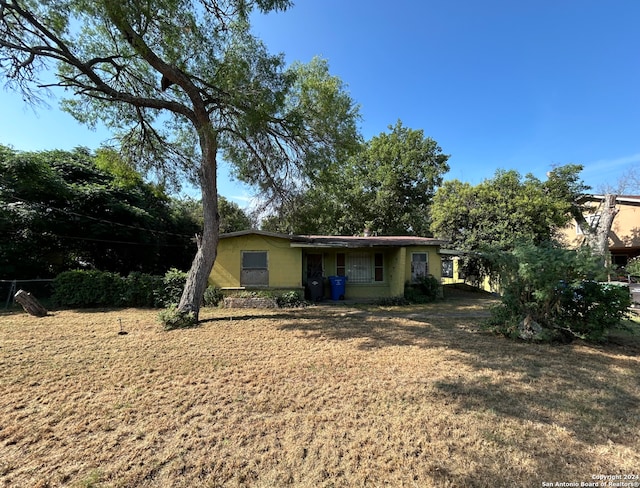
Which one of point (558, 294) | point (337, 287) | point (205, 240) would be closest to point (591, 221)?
point (337, 287)

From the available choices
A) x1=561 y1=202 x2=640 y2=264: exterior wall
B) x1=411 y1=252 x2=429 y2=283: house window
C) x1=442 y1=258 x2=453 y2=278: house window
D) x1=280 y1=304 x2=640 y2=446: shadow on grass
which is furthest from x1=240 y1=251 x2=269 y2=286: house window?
x1=561 y1=202 x2=640 y2=264: exterior wall

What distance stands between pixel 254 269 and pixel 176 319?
465 cm

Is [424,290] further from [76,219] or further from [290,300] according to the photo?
[76,219]

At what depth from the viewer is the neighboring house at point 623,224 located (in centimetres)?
1777

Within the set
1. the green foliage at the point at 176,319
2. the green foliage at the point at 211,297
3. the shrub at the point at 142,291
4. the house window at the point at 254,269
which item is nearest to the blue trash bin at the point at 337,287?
the house window at the point at 254,269

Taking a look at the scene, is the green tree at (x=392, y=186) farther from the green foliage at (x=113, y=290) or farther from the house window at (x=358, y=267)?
the green foliage at (x=113, y=290)

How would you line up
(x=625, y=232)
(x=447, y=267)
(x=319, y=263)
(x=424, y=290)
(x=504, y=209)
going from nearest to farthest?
(x=424, y=290), (x=319, y=263), (x=504, y=209), (x=625, y=232), (x=447, y=267)

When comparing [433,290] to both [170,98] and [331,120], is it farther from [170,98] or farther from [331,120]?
[170,98]

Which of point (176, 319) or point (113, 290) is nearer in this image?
point (176, 319)

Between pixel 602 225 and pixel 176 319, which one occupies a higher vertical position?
pixel 602 225

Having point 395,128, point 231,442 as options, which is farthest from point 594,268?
point 395,128

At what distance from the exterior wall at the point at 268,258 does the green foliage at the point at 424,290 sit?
4652 millimetres

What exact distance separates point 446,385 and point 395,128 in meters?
22.8

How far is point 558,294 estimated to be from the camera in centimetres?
577
